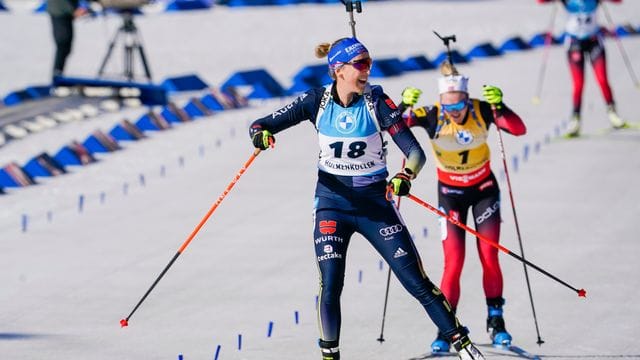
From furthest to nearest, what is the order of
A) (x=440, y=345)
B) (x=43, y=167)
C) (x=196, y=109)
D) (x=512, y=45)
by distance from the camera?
1. (x=512, y=45)
2. (x=196, y=109)
3. (x=43, y=167)
4. (x=440, y=345)

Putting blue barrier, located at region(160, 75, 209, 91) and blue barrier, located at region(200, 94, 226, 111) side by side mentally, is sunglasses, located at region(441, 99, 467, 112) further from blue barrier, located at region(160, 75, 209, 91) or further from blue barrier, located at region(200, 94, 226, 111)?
blue barrier, located at region(160, 75, 209, 91)

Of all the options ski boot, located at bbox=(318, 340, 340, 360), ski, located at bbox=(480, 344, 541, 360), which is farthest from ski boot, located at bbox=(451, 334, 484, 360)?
ski, located at bbox=(480, 344, 541, 360)

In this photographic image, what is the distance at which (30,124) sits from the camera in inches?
765

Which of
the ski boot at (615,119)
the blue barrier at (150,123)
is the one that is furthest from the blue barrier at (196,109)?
the ski boot at (615,119)

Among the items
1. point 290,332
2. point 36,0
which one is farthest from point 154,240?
point 36,0

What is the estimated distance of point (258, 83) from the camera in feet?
71.4

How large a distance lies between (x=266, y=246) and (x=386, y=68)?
1051cm

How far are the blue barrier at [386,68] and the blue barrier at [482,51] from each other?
206cm

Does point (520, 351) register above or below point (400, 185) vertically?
below

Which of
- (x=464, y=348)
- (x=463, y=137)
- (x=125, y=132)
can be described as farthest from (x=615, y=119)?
(x=464, y=348)

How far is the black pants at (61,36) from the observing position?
2106 cm

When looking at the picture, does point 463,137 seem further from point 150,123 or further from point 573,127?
point 150,123

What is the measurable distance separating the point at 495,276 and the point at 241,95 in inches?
492

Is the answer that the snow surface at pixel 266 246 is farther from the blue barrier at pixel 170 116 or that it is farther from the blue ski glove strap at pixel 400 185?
the blue ski glove strap at pixel 400 185
